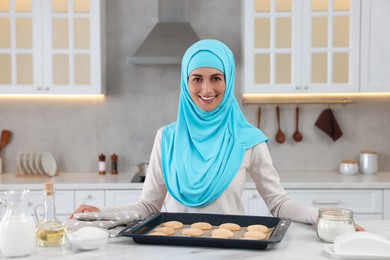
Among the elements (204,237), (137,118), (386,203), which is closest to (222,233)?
(204,237)

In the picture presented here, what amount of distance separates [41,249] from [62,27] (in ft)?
8.49

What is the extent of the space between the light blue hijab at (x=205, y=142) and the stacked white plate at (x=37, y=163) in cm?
206

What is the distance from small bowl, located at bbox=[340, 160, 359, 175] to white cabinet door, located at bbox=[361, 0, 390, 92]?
0.64 m

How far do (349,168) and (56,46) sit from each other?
2.46 meters

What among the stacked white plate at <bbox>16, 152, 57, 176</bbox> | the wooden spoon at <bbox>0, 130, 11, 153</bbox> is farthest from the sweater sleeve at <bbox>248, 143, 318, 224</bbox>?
the wooden spoon at <bbox>0, 130, 11, 153</bbox>

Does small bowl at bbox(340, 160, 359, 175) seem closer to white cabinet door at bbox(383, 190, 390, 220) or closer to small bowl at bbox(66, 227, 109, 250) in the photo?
white cabinet door at bbox(383, 190, 390, 220)

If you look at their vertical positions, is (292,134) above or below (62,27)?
below

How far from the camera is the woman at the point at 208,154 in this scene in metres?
2.02

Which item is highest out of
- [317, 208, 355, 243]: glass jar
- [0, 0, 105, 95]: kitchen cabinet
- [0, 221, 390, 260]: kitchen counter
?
[0, 0, 105, 95]: kitchen cabinet

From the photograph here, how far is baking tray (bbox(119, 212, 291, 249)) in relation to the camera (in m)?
1.49

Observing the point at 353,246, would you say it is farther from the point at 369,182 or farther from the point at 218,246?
the point at 369,182

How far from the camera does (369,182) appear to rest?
3.54 meters

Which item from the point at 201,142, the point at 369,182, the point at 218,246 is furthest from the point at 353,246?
the point at 369,182

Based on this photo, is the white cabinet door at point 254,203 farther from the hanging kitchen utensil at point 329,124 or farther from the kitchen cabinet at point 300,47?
the hanging kitchen utensil at point 329,124
